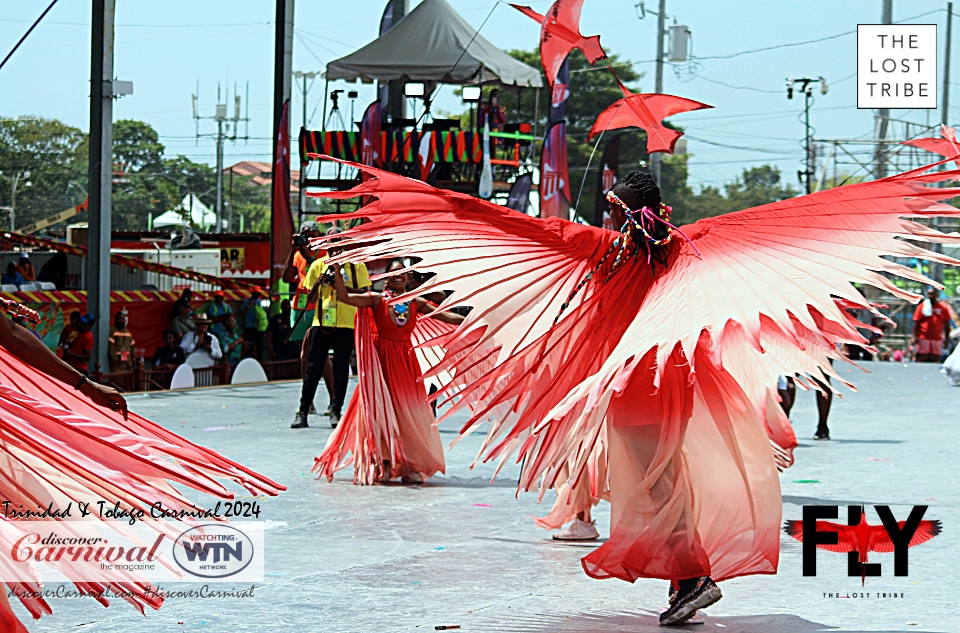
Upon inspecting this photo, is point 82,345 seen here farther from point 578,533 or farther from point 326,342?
point 578,533

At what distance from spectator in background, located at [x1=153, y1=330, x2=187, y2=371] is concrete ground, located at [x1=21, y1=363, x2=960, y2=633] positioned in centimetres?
634

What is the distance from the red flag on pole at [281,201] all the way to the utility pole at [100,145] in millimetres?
5064

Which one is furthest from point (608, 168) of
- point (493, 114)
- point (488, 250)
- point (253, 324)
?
point (488, 250)

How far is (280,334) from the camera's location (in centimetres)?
2017

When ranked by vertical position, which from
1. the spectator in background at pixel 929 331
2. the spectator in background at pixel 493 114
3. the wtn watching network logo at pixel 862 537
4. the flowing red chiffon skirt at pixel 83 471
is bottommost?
the spectator in background at pixel 929 331

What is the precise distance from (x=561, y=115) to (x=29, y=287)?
39.1 feet

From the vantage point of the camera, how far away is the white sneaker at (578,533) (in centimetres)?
703

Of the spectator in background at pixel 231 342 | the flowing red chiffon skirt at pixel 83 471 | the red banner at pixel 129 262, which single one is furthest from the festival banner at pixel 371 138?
the flowing red chiffon skirt at pixel 83 471

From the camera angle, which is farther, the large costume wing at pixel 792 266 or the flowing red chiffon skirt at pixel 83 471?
the large costume wing at pixel 792 266

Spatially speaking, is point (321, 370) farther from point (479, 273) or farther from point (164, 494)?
point (164, 494)

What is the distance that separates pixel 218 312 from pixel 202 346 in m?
1.36

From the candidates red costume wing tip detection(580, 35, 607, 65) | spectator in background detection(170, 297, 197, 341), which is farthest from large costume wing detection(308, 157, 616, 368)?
spectator in background detection(170, 297, 197, 341)

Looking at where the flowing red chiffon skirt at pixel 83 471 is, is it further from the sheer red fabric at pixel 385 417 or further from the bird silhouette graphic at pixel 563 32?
the sheer red fabric at pixel 385 417

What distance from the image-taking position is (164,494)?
12.7 ft
